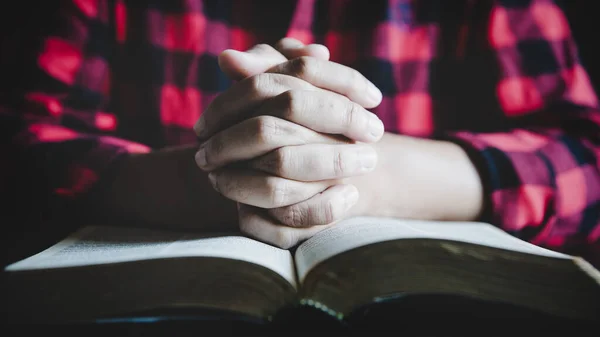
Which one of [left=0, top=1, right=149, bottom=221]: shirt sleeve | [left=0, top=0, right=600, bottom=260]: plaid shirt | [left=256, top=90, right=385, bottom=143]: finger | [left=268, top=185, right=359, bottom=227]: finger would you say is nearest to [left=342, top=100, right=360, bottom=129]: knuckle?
[left=256, top=90, right=385, bottom=143]: finger

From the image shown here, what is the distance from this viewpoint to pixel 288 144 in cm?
49

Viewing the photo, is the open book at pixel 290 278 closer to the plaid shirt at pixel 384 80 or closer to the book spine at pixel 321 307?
the book spine at pixel 321 307

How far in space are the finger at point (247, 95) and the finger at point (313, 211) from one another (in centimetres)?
15

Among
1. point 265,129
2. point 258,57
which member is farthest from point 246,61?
point 265,129

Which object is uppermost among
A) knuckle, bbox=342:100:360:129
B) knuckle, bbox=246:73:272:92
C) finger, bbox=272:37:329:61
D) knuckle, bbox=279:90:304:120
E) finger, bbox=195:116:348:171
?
finger, bbox=272:37:329:61

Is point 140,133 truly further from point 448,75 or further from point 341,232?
point 448,75

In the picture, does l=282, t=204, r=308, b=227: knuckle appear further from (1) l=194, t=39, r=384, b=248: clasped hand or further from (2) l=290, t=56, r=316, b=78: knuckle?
(2) l=290, t=56, r=316, b=78: knuckle

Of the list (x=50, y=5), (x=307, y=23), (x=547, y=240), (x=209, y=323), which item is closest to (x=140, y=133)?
(x=50, y=5)

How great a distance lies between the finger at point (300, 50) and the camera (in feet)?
1.87

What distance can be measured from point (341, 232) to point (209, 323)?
0.79ft

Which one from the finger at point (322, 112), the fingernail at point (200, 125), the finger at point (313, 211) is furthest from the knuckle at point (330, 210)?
the fingernail at point (200, 125)

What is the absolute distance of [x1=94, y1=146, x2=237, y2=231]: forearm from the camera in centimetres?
61

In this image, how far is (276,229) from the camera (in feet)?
1.65

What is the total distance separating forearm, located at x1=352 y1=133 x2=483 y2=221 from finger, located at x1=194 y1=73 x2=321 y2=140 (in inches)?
8.2
